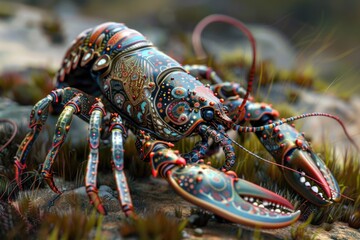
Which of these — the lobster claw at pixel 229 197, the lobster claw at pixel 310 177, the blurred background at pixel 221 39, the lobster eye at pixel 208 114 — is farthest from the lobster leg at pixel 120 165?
the blurred background at pixel 221 39

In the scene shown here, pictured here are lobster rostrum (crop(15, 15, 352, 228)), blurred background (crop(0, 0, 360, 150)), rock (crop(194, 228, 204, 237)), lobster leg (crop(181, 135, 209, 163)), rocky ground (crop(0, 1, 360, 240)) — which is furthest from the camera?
blurred background (crop(0, 0, 360, 150))

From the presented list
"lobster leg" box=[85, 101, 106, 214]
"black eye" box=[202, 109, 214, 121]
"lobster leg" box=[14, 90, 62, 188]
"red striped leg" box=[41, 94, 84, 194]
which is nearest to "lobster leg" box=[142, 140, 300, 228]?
"lobster leg" box=[85, 101, 106, 214]

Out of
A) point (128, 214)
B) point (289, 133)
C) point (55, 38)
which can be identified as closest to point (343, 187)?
point (289, 133)

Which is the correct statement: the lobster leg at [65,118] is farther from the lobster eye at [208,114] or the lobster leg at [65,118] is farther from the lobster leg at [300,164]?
the lobster leg at [300,164]

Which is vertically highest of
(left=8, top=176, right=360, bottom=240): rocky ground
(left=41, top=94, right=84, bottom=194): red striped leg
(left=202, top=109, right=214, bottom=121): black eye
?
(left=202, top=109, right=214, bottom=121): black eye

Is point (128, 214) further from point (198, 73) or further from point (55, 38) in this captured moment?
point (55, 38)

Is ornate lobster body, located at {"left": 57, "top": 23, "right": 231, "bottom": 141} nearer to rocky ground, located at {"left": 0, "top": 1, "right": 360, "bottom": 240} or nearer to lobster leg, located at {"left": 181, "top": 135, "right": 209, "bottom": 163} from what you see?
lobster leg, located at {"left": 181, "top": 135, "right": 209, "bottom": 163}

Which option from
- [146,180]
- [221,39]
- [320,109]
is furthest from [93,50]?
[221,39]
